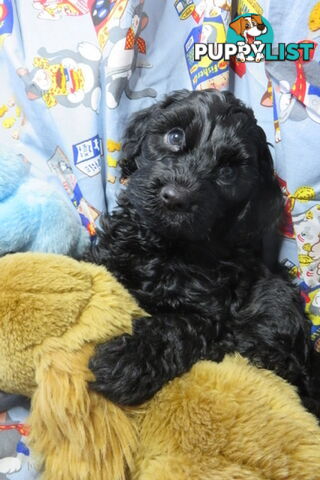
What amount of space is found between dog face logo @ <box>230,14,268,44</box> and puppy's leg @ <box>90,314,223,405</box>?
3.24ft

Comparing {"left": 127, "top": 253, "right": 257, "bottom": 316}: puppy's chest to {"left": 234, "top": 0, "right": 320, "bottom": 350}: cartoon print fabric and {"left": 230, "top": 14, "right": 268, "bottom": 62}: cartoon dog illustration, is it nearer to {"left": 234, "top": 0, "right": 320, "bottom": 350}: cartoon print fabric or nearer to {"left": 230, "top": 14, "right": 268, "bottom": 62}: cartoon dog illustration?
{"left": 234, "top": 0, "right": 320, "bottom": 350}: cartoon print fabric

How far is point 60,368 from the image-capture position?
1078 mm

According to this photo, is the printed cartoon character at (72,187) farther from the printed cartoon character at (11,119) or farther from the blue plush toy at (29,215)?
the blue plush toy at (29,215)

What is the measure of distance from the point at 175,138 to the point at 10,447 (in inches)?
39.7

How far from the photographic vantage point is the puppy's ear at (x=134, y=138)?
1.70 meters

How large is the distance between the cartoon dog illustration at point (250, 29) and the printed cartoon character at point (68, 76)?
0.51m

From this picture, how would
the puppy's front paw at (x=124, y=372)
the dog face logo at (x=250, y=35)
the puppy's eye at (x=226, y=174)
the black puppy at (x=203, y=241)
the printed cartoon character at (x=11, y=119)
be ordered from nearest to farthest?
the puppy's front paw at (x=124, y=372) → the black puppy at (x=203, y=241) → the puppy's eye at (x=226, y=174) → the dog face logo at (x=250, y=35) → the printed cartoon character at (x=11, y=119)

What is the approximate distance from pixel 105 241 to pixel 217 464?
869 mm

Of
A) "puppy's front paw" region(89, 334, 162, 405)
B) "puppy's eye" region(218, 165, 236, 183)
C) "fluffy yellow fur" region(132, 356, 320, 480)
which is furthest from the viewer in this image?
"puppy's eye" region(218, 165, 236, 183)

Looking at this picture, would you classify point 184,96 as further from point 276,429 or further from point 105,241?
point 276,429

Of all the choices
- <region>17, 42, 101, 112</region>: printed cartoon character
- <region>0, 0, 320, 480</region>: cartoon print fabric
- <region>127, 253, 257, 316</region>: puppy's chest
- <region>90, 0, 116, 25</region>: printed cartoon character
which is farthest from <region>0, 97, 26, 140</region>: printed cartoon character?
<region>127, 253, 257, 316</region>: puppy's chest

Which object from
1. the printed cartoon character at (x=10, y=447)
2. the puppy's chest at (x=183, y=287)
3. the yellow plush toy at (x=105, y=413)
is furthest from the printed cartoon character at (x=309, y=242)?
the printed cartoon character at (x=10, y=447)

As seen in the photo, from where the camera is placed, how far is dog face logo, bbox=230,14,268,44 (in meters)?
1.68

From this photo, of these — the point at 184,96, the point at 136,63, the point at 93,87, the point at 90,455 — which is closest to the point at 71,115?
the point at 93,87
